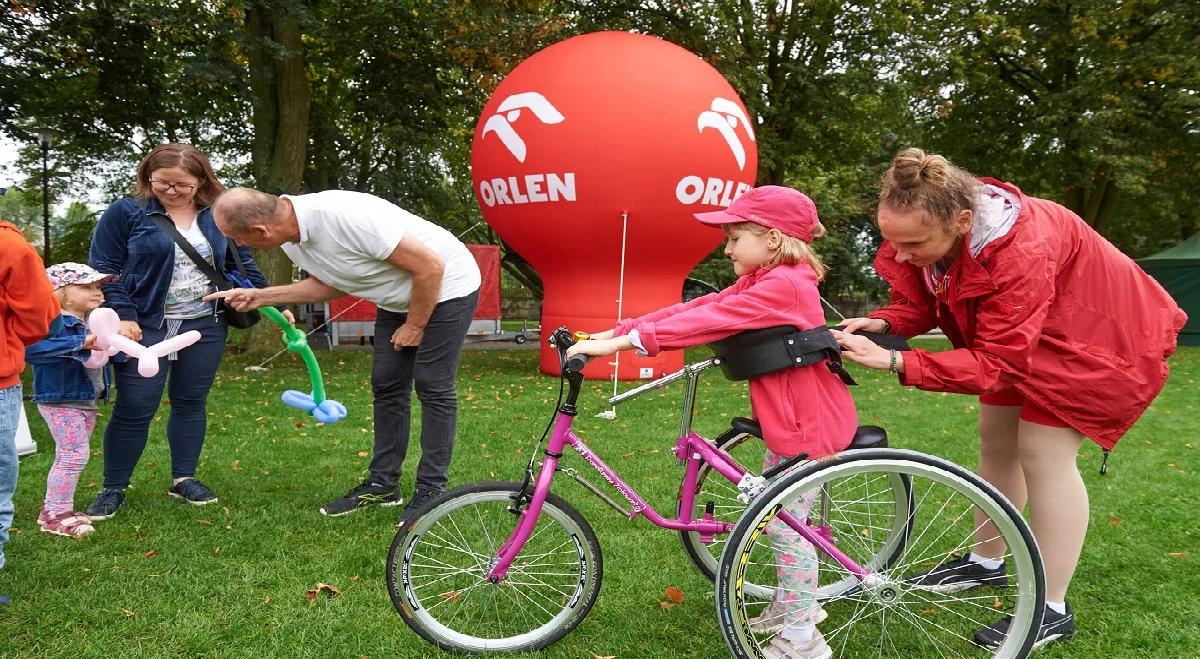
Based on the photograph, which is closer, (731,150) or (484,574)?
(484,574)

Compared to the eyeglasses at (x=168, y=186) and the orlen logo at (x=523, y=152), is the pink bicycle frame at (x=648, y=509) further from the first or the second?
the orlen logo at (x=523, y=152)

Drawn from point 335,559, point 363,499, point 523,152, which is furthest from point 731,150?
point 335,559

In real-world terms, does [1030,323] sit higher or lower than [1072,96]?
lower

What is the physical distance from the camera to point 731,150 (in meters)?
10.4

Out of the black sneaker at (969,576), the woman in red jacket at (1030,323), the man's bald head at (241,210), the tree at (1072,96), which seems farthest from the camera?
the tree at (1072,96)

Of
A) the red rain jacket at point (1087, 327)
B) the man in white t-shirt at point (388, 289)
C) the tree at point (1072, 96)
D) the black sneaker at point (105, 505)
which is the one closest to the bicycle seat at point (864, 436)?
the red rain jacket at point (1087, 327)

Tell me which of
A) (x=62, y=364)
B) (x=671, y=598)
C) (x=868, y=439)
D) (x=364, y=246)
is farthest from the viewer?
(x=62, y=364)

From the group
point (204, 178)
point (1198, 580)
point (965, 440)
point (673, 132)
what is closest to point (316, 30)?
point (673, 132)

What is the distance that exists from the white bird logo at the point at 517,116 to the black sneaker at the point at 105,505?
6721 millimetres

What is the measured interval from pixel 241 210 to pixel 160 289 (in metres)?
1.09

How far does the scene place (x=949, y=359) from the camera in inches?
98.9

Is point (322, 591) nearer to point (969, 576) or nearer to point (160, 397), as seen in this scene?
point (160, 397)

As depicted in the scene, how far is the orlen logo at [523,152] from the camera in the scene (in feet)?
32.8

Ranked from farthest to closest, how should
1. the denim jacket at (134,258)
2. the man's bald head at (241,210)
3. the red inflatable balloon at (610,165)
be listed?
the red inflatable balloon at (610,165)
the denim jacket at (134,258)
the man's bald head at (241,210)
